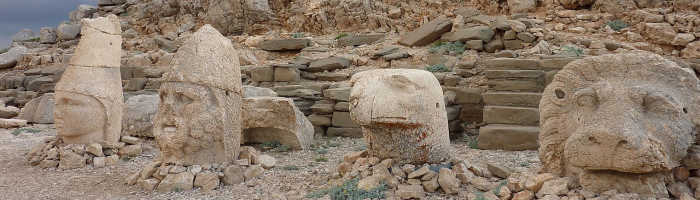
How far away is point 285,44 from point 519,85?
7.67m

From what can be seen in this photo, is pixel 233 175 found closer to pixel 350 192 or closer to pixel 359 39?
pixel 350 192

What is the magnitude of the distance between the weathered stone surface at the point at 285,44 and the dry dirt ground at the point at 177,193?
643cm

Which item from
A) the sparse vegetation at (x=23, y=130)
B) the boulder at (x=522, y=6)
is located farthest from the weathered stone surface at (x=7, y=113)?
the boulder at (x=522, y=6)

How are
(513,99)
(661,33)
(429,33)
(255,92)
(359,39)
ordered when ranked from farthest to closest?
1. (359,39)
2. (429,33)
3. (661,33)
4. (255,92)
5. (513,99)

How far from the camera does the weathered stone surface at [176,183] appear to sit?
469 centimetres

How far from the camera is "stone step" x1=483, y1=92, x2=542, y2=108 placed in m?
6.78

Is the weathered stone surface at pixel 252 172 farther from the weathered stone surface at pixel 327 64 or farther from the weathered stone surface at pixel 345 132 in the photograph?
the weathered stone surface at pixel 327 64

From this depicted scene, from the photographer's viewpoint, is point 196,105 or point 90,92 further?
point 90,92

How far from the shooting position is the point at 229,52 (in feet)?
17.0

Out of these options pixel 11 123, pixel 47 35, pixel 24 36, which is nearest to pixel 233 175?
pixel 11 123

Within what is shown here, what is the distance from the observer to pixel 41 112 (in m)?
10.3

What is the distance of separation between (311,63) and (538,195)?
25.7ft

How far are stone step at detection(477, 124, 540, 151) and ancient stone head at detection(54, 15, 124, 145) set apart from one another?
16.9 ft

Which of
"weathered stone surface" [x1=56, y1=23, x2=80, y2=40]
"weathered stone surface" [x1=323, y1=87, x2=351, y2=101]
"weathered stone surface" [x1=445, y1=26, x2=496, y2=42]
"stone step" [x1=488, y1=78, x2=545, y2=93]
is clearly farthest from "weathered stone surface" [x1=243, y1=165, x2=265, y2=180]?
"weathered stone surface" [x1=56, y1=23, x2=80, y2=40]
